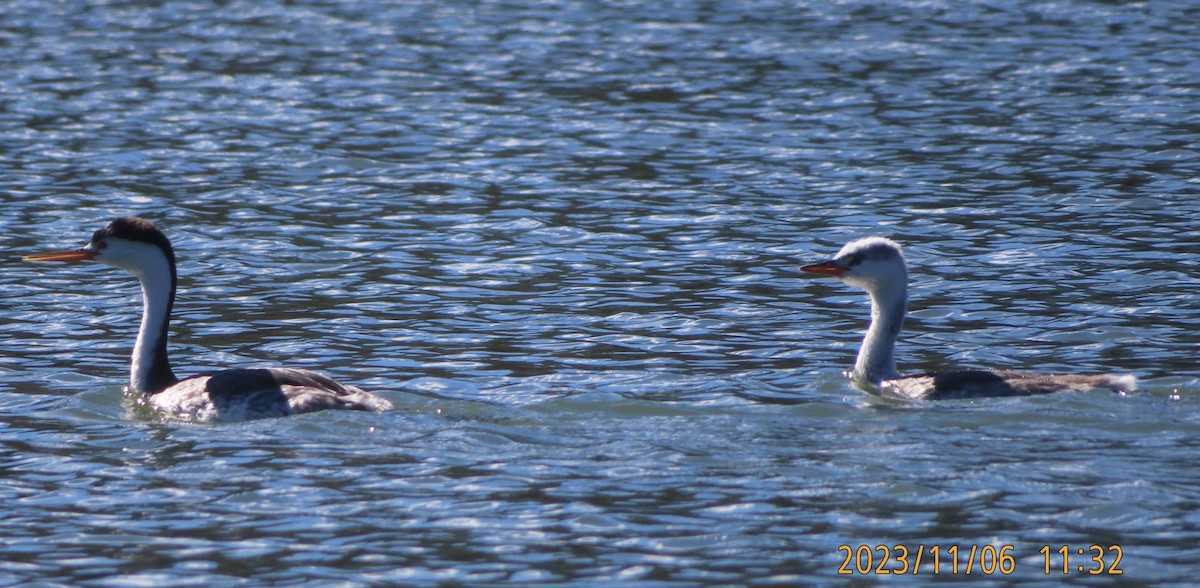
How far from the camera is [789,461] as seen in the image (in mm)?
10234

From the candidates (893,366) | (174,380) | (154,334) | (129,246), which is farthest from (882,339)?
(129,246)

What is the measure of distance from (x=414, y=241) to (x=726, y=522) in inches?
347

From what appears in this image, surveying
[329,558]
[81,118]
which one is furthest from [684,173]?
[329,558]

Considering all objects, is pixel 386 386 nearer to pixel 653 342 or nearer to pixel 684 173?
A: pixel 653 342

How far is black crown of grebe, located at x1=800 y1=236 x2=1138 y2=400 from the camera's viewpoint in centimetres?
1152

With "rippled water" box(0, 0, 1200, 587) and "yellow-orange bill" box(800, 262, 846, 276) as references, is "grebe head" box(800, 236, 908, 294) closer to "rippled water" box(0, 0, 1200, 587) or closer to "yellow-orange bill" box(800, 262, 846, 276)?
"yellow-orange bill" box(800, 262, 846, 276)
